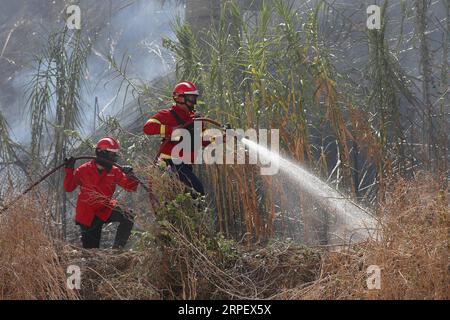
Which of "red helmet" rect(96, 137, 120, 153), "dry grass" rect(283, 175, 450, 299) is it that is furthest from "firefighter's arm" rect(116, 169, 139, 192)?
"dry grass" rect(283, 175, 450, 299)

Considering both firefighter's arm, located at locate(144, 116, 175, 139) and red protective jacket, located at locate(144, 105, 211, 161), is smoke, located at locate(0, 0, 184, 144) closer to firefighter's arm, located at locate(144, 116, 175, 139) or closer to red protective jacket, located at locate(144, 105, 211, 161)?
red protective jacket, located at locate(144, 105, 211, 161)

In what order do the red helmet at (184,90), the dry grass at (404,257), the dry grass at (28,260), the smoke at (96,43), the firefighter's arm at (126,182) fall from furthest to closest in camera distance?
1. the smoke at (96,43)
2. the firefighter's arm at (126,182)
3. the red helmet at (184,90)
4. the dry grass at (28,260)
5. the dry grass at (404,257)

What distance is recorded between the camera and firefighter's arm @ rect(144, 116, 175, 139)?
798 centimetres

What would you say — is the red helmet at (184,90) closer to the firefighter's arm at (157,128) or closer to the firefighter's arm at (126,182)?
the firefighter's arm at (157,128)

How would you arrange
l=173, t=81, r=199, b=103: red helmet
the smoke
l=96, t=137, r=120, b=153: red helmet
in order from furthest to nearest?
the smoke → l=96, t=137, r=120, b=153: red helmet → l=173, t=81, r=199, b=103: red helmet

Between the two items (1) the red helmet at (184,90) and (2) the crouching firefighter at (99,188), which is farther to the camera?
(2) the crouching firefighter at (99,188)

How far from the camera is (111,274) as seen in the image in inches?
268

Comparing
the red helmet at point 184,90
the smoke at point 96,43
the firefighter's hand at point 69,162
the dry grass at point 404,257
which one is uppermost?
the smoke at point 96,43

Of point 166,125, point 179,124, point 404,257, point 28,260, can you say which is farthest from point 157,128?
point 404,257

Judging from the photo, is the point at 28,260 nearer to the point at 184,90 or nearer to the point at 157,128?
the point at 157,128

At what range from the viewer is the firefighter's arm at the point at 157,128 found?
26.2ft

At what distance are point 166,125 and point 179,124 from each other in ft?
0.44

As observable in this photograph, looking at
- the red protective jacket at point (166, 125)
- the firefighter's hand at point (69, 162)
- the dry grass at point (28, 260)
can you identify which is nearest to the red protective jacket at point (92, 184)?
the firefighter's hand at point (69, 162)
